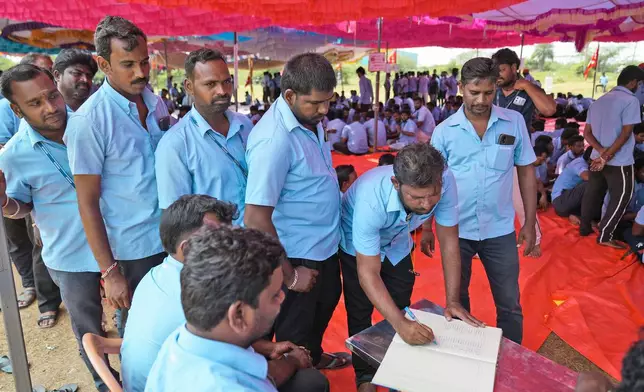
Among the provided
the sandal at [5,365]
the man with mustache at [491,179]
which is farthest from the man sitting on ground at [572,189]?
the sandal at [5,365]

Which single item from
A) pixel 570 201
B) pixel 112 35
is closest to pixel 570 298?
pixel 570 201

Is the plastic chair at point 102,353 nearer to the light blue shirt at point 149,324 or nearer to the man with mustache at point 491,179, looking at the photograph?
the light blue shirt at point 149,324

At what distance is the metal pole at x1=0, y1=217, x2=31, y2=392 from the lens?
4.37 ft

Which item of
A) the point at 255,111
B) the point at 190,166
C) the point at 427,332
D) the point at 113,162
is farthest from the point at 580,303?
the point at 255,111

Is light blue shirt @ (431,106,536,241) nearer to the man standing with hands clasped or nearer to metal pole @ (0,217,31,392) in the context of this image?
the man standing with hands clasped

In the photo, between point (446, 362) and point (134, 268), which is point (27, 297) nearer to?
point (134, 268)

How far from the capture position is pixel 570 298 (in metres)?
2.81

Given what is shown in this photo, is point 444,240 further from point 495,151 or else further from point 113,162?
point 113,162

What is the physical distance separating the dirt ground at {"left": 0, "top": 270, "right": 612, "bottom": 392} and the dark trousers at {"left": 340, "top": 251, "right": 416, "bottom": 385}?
948mm

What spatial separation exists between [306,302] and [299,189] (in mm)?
455

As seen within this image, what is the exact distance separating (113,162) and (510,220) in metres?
1.64

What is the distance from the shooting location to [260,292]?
91 cm

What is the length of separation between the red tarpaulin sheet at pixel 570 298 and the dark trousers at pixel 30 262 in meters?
1.64

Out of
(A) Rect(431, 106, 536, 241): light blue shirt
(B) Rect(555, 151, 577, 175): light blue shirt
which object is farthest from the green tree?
(A) Rect(431, 106, 536, 241): light blue shirt
